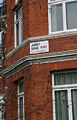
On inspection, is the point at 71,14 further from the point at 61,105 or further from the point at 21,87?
the point at 21,87

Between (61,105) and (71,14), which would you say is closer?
(61,105)

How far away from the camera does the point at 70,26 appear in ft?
33.4

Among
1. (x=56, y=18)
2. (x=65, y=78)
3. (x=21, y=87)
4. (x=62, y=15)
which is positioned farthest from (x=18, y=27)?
(x=65, y=78)

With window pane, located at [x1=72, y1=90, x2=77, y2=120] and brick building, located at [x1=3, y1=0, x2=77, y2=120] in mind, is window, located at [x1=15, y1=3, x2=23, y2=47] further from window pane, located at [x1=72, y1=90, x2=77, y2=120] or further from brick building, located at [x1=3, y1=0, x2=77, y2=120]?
window pane, located at [x1=72, y1=90, x2=77, y2=120]

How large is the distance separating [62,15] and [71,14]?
0.33 meters

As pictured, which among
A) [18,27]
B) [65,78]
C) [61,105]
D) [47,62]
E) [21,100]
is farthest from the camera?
[18,27]

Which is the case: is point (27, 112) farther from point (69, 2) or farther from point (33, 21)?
point (69, 2)

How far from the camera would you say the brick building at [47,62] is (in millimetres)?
9547

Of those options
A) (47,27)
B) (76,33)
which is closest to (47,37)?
(47,27)

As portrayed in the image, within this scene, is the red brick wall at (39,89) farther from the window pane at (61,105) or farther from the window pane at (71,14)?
the window pane at (71,14)

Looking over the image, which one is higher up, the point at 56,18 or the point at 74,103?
the point at 56,18

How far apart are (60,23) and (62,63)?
5.36 ft

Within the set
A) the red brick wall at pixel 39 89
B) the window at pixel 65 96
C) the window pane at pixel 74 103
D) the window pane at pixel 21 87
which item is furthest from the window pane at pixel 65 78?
the window pane at pixel 21 87

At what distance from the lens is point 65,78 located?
31.8 ft
